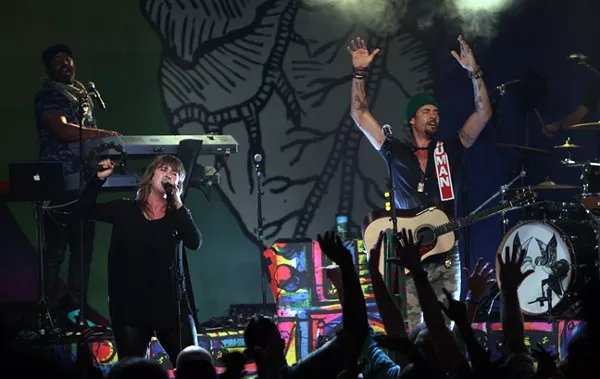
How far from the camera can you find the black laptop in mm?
8078

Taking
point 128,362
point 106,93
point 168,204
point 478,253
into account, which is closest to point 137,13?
point 106,93

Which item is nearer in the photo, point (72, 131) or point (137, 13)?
point (72, 131)

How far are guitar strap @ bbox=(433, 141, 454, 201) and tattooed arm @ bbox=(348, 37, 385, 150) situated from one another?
60 centimetres

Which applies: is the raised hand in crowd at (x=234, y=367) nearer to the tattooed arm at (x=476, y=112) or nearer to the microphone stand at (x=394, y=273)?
the microphone stand at (x=394, y=273)

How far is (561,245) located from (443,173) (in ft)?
4.38

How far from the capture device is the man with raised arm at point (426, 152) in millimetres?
8297

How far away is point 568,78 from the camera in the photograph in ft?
33.8

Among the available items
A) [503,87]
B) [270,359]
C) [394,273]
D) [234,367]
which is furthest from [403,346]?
[503,87]

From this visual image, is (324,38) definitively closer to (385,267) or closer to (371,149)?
(371,149)

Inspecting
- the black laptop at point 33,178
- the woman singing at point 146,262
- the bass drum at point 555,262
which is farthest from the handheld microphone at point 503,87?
the black laptop at point 33,178

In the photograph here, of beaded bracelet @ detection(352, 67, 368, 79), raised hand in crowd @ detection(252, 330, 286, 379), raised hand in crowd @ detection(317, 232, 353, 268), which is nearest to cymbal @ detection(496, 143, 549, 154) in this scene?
beaded bracelet @ detection(352, 67, 368, 79)

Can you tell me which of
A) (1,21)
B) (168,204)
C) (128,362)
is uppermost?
(1,21)

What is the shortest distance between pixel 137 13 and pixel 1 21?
1364 mm

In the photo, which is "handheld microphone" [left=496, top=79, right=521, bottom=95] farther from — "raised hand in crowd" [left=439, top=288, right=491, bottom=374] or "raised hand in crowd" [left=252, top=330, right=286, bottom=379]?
"raised hand in crowd" [left=252, top=330, right=286, bottom=379]
